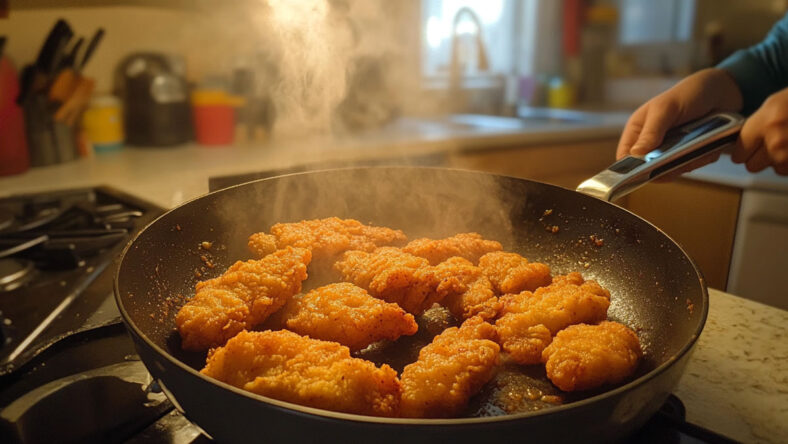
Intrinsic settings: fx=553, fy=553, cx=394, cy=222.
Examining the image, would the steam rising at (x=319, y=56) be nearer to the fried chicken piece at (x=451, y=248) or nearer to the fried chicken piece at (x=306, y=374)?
the fried chicken piece at (x=451, y=248)

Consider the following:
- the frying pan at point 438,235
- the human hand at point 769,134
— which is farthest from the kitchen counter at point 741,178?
the frying pan at point 438,235

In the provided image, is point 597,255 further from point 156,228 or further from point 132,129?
point 132,129

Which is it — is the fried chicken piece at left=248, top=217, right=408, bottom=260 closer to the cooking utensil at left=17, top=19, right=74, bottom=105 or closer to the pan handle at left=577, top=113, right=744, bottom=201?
the pan handle at left=577, top=113, right=744, bottom=201

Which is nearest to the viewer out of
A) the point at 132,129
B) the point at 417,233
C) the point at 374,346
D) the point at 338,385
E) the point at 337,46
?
the point at 338,385

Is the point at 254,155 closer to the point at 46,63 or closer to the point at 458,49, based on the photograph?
the point at 46,63

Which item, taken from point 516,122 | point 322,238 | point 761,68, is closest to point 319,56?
point 322,238

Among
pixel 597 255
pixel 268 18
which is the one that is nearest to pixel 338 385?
pixel 597 255

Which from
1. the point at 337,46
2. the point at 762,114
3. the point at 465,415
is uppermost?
the point at 337,46
